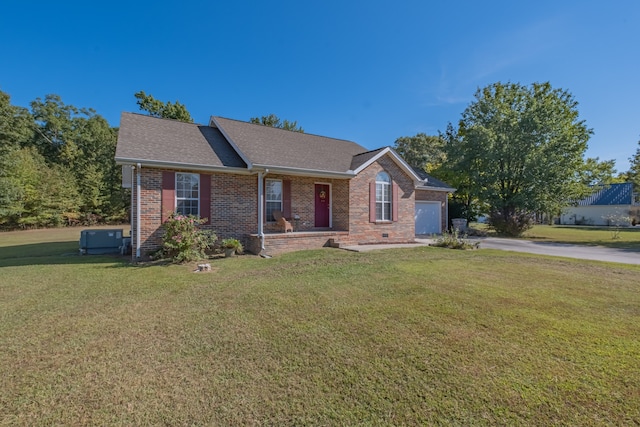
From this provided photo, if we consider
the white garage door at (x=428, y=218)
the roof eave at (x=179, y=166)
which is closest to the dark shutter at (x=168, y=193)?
the roof eave at (x=179, y=166)

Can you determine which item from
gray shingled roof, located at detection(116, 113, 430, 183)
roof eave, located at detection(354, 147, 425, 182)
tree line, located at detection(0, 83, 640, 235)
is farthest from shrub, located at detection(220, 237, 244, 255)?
tree line, located at detection(0, 83, 640, 235)

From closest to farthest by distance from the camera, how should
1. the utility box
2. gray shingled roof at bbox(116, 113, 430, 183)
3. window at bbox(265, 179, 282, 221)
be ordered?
gray shingled roof at bbox(116, 113, 430, 183), the utility box, window at bbox(265, 179, 282, 221)

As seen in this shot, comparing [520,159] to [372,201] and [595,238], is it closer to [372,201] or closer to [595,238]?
[595,238]

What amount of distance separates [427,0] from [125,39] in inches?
571

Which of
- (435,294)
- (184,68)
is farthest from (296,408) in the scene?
(184,68)

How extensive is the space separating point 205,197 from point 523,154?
2044 cm

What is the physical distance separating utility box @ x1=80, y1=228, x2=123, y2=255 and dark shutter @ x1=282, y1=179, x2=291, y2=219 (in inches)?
257

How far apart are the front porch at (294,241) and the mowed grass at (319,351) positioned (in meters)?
3.78

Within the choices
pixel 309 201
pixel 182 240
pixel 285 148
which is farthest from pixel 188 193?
pixel 309 201

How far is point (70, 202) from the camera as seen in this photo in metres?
27.5

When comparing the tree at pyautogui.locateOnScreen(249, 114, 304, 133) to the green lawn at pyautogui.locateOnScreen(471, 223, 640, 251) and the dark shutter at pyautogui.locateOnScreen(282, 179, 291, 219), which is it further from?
the green lawn at pyautogui.locateOnScreen(471, 223, 640, 251)

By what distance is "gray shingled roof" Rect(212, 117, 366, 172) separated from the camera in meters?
11.2

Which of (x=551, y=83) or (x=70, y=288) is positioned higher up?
(x=551, y=83)

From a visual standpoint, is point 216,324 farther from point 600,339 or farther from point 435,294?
point 600,339
